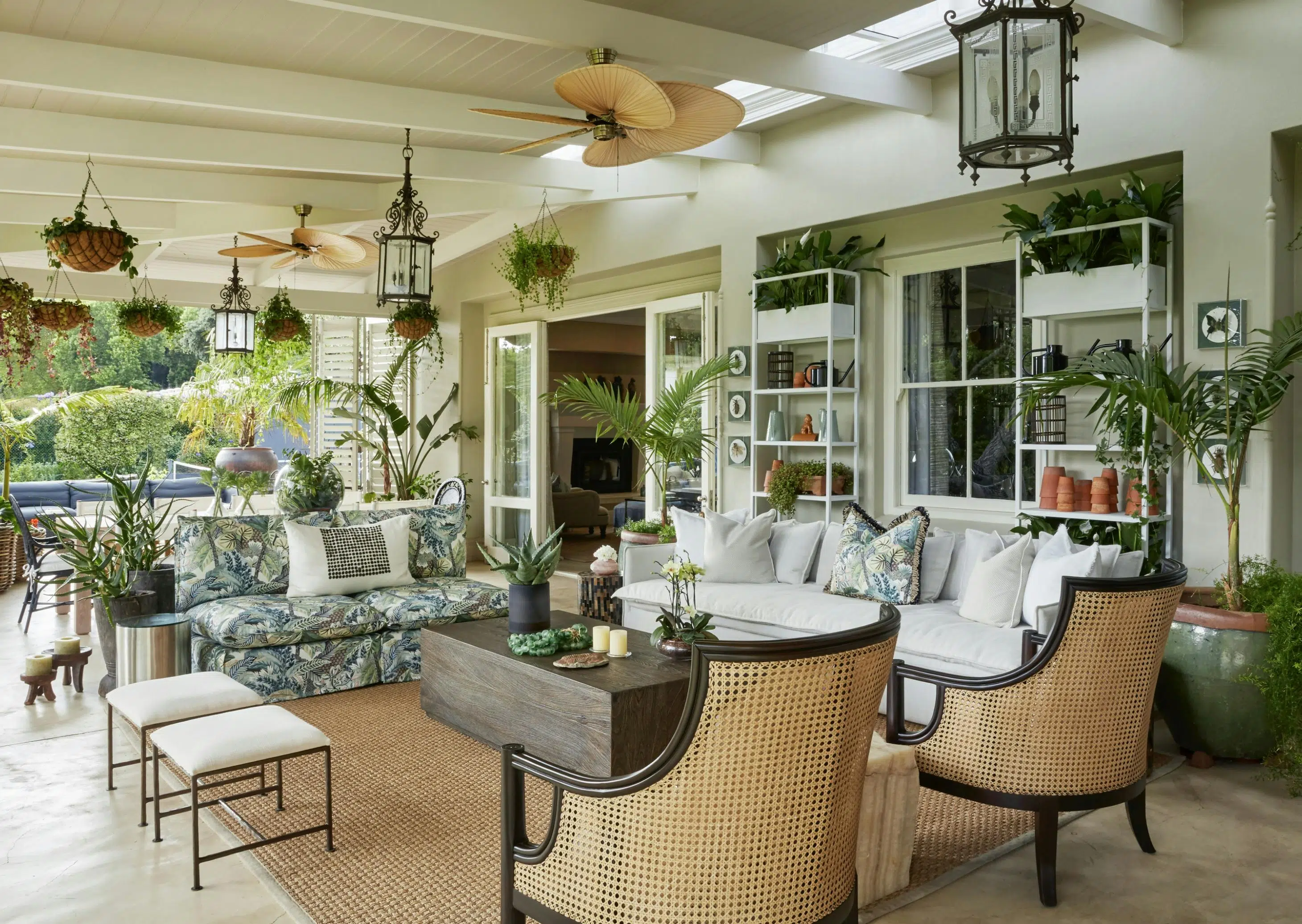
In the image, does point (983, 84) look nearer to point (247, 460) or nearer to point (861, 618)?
point (861, 618)

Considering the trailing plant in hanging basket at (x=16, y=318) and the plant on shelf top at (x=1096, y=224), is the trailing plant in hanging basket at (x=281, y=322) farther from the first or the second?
the plant on shelf top at (x=1096, y=224)

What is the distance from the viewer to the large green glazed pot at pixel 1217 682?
381cm

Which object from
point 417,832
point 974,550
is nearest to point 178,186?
point 417,832

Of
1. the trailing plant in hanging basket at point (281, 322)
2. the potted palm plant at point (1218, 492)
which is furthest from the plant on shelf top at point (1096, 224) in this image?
the trailing plant in hanging basket at point (281, 322)

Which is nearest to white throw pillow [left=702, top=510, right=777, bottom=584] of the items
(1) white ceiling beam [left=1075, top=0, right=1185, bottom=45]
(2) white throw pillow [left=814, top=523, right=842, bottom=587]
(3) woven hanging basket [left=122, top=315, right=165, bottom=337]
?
(2) white throw pillow [left=814, top=523, right=842, bottom=587]

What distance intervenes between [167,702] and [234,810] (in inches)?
17.1

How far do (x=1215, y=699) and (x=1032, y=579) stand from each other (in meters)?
0.79

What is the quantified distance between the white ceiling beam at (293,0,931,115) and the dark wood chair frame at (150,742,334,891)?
8.31ft

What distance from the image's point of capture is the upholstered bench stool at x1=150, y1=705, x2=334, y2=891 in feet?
9.60

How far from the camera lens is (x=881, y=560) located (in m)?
4.80

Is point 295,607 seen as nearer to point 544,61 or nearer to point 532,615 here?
point 532,615

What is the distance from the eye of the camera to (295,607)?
16.0ft

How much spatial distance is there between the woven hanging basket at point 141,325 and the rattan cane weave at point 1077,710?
6.95 meters

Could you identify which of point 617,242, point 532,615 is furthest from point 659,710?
point 617,242
